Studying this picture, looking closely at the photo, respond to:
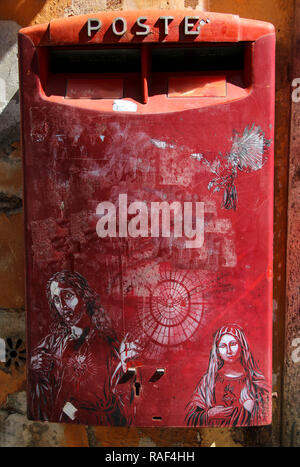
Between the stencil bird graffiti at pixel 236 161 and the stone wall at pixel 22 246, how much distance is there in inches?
20.5

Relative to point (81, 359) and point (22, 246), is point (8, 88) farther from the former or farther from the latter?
point (81, 359)

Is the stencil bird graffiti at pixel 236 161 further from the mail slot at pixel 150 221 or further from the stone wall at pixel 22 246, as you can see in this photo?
the stone wall at pixel 22 246

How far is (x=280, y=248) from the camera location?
1929mm

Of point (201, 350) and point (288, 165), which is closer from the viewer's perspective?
point (201, 350)

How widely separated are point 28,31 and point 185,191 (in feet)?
2.62

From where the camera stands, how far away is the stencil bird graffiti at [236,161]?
1.41m

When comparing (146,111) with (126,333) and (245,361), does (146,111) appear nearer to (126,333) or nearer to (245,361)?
→ (126,333)

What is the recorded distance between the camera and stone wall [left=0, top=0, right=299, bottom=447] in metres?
1.85

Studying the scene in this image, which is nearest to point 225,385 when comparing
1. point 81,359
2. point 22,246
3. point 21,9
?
point 81,359

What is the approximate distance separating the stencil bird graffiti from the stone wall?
0.52 metres

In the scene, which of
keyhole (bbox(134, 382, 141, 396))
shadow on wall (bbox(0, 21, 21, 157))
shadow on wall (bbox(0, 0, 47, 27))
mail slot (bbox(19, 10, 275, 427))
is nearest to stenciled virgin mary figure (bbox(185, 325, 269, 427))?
mail slot (bbox(19, 10, 275, 427))

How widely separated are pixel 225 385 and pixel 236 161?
0.80m

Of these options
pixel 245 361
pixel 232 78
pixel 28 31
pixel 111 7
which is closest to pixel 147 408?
pixel 245 361

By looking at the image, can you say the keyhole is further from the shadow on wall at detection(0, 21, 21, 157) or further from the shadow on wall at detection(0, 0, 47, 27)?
the shadow on wall at detection(0, 0, 47, 27)
